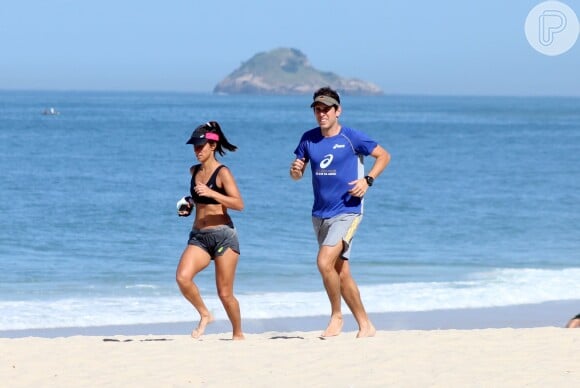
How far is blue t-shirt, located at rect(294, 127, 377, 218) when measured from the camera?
835cm

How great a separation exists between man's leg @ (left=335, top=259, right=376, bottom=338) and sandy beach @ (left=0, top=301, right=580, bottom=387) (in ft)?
0.52

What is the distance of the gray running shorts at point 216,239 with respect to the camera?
27.7ft

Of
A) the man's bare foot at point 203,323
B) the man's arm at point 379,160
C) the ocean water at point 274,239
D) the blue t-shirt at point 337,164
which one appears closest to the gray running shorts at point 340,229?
the blue t-shirt at point 337,164

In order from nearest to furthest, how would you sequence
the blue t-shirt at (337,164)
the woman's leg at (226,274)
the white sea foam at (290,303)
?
the blue t-shirt at (337,164), the woman's leg at (226,274), the white sea foam at (290,303)

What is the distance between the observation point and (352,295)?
8.74 metres

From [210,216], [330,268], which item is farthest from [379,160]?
[210,216]

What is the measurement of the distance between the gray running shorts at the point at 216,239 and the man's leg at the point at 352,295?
2.52 ft

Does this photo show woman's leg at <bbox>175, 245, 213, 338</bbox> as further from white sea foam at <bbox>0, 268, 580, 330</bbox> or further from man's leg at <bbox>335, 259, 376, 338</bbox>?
white sea foam at <bbox>0, 268, 580, 330</bbox>

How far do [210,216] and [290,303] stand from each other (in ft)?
17.0

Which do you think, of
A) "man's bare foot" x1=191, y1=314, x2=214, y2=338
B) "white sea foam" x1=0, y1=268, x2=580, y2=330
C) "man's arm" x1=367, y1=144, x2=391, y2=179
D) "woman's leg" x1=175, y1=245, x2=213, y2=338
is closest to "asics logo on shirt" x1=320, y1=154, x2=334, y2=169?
"man's arm" x1=367, y1=144, x2=391, y2=179

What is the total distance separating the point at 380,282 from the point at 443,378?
8.22m

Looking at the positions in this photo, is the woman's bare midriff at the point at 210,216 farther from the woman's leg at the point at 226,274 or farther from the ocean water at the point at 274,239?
the ocean water at the point at 274,239

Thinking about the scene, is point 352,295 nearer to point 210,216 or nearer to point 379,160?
point 379,160

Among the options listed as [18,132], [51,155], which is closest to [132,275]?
[51,155]
